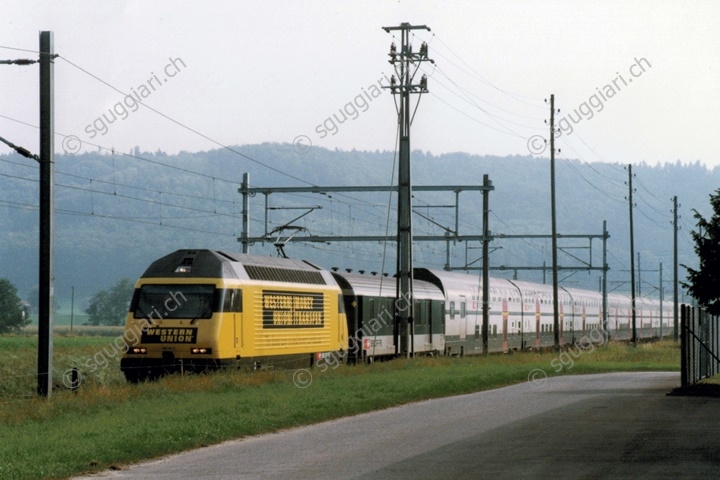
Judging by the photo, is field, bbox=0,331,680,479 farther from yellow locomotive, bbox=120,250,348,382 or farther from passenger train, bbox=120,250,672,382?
passenger train, bbox=120,250,672,382

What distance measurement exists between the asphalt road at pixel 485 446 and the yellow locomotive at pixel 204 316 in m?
6.06

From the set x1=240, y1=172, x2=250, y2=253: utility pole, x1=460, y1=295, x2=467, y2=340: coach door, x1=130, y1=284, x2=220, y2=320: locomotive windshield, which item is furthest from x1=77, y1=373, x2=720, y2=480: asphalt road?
x1=460, y1=295, x2=467, y2=340: coach door

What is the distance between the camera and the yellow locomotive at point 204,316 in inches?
1207

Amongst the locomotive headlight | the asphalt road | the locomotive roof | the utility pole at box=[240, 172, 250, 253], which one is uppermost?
the utility pole at box=[240, 172, 250, 253]

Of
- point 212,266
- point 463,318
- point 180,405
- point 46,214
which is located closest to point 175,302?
point 212,266

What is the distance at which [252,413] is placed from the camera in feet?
73.6

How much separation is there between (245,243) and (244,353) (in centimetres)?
2178

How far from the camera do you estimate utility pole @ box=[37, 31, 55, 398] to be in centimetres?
2448

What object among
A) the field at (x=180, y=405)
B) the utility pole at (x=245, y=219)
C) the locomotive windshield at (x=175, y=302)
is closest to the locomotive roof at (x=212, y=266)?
the locomotive windshield at (x=175, y=302)

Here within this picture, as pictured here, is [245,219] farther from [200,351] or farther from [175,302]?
[200,351]

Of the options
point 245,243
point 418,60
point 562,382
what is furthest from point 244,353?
point 245,243

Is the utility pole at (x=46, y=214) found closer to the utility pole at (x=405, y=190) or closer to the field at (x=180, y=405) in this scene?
the field at (x=180, y=405)

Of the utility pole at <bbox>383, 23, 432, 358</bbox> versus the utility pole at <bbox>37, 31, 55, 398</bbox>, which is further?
the utility pole at <bbox>383, 23, 432, 358</bbox>

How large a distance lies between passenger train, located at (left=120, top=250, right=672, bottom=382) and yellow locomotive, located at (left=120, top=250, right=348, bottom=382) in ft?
0.08
